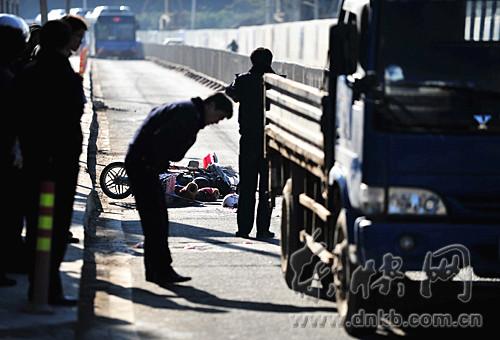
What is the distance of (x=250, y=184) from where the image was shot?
13.7 metres

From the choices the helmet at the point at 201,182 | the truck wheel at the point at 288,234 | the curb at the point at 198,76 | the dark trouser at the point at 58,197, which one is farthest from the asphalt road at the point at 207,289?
the curb at the point at 198,76

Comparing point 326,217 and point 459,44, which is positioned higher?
→ point 459,44

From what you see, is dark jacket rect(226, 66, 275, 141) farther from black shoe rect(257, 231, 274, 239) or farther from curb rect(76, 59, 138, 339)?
A: curb rect(76, 59, 138, 339)

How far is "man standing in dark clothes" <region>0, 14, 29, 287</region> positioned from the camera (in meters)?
10.2

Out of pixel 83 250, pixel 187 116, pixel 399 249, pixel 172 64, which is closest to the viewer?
pixel 399 249

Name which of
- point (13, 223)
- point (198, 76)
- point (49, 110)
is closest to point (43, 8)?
point (13, 223)

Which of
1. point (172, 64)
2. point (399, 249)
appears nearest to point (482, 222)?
point (399, 249)

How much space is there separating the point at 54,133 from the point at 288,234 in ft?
8.21

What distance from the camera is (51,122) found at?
9.39 meters

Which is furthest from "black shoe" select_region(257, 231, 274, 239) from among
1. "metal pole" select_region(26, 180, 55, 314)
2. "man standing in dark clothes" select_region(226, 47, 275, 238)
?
"metal pole" select_region(26, 180, 55, 314)

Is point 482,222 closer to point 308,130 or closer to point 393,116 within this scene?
point 393,116

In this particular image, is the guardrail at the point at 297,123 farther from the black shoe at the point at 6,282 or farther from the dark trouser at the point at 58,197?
the black shoe at the point at 6,282

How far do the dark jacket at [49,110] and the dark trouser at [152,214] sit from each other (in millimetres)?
1443

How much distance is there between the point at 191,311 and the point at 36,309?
125 centimetres
